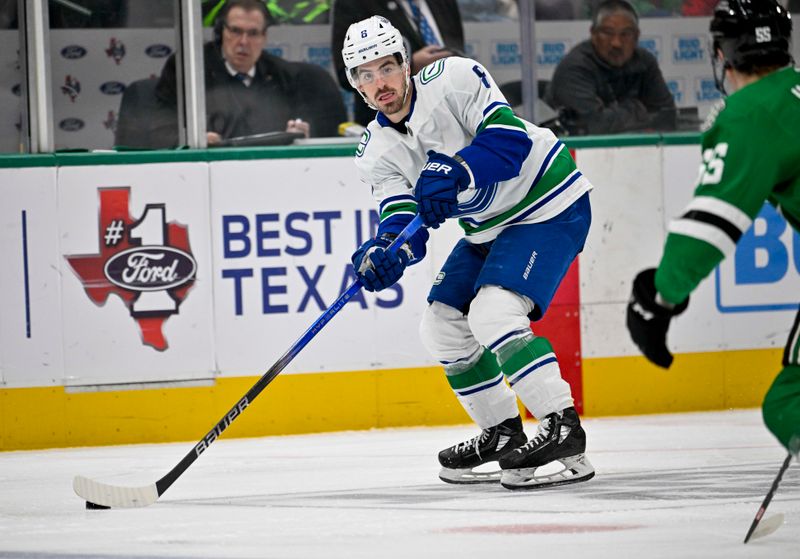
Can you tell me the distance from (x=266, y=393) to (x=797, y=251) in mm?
2088

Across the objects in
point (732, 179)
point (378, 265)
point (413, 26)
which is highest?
point (413, 26)

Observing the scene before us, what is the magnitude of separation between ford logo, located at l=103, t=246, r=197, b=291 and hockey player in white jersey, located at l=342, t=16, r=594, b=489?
1390 mm

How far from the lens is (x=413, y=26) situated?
518 centimetres

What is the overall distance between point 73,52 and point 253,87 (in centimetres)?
67

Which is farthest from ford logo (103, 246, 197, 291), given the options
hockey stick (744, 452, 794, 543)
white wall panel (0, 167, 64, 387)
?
hockey stick (744, 452, 794, 543)

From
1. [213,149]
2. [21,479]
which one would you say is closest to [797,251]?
[213,149]

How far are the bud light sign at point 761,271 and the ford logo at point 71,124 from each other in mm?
2449

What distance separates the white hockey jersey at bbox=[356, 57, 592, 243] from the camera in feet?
10.9

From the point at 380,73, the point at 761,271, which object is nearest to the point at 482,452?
the point at 380,73

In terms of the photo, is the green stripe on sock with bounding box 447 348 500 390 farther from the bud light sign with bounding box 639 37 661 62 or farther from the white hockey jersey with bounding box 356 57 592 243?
the bud light sign with bounding box 639 37 661 62

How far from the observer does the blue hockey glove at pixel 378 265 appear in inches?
131

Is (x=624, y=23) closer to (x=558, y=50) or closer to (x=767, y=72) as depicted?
(x=558, y=50)

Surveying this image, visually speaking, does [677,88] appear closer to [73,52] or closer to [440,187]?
[73,52]

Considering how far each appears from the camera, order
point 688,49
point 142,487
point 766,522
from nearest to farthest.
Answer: point 766,522
point 142,487
point 688,49
